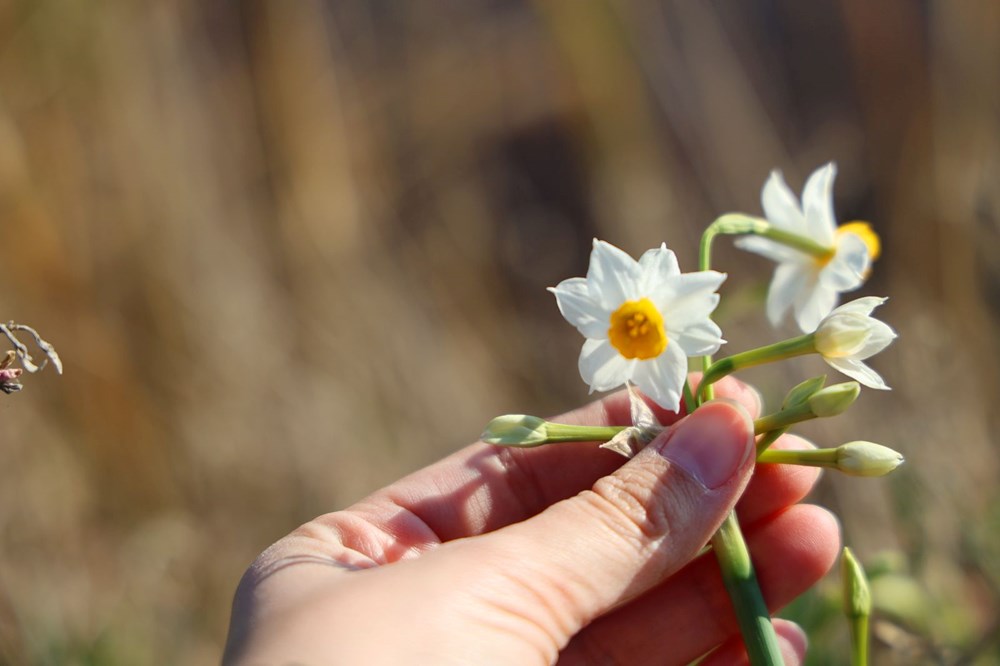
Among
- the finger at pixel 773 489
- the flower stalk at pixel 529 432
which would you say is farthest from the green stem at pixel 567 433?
the finger at pixel 773 489

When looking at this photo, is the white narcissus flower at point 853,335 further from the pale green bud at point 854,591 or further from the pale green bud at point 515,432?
the pale green bud at point 515,432

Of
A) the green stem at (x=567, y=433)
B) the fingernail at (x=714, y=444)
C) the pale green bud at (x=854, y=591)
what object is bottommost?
the pale green bud at (x=854, y=591)

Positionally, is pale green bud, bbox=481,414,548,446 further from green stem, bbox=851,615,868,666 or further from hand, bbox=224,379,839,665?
green stem, bbox=851,615,868,666

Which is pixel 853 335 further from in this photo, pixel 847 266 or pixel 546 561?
pixel 546 561

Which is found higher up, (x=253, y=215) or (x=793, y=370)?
(x=253, y=215)

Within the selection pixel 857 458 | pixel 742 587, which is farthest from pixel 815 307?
pixel 742 587

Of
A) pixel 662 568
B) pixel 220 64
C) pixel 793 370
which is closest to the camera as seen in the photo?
pixel 662 568

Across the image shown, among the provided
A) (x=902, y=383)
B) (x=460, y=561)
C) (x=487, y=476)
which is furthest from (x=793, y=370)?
(x=460, y=561)

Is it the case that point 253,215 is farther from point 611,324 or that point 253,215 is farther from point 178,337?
point 611,324
